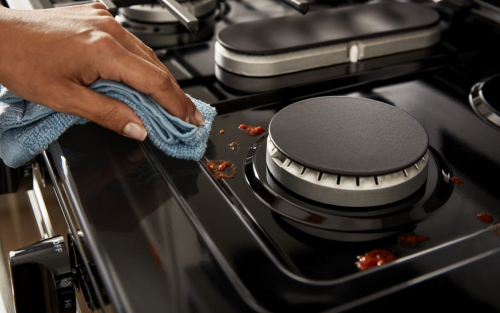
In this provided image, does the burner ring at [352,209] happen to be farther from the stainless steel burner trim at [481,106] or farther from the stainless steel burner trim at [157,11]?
the stainless steel burner trim at [157,11]

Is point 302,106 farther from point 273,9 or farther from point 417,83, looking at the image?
point 273,9

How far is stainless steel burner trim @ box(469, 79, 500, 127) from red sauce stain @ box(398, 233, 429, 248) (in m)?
0.25

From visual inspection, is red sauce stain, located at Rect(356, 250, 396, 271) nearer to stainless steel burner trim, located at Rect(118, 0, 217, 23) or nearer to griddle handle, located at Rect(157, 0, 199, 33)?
griddle handle, located at Rect(157, 0, 199, 33)

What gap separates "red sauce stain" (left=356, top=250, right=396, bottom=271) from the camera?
0.42 meters

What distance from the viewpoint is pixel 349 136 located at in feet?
1.68

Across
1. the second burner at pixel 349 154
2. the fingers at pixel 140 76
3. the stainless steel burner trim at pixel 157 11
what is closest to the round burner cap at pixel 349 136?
the second burner at pixel 349 154

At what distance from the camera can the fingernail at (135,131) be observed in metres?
0.52

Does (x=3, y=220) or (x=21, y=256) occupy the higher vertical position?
(x=21, y=256)

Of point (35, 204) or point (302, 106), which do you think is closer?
point (302, 106)

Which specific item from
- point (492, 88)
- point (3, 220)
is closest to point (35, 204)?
point (3, 220)

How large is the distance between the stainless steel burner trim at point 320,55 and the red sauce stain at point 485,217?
32 centimetres

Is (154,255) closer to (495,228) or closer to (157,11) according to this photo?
(495,228)

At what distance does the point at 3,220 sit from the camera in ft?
3.74

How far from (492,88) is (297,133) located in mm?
343
